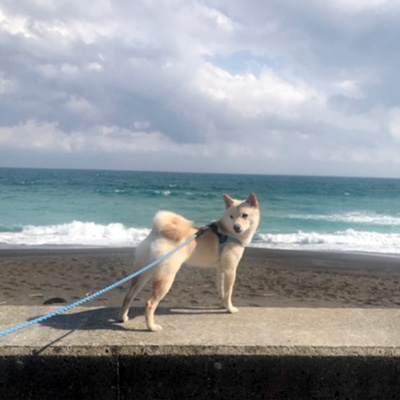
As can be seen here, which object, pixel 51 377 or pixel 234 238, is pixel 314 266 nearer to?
pixel 234 238

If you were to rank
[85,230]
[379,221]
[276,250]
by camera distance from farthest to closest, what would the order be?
1. [379,221]
2. [85,230]
3. [276,250]

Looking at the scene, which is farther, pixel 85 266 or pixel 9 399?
pixel 85 266

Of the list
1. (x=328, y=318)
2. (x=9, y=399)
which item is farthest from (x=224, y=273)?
(x=9, y=399)

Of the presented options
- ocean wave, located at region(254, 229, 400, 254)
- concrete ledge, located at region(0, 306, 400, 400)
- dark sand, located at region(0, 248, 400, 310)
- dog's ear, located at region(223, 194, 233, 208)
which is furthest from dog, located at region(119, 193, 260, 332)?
ocean wave, located at region(254, 229, 400, 254)

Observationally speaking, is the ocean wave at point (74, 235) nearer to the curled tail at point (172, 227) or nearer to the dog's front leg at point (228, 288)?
the dog's front leg at point (228, 288)

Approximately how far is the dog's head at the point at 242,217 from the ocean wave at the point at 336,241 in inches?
470

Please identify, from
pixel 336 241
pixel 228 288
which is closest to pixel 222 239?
pixel 228 288

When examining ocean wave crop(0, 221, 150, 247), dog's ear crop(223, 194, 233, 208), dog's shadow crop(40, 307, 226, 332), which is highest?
dog's ear crop(223, 194, 233, 208)

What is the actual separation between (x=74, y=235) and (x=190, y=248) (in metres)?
15.0

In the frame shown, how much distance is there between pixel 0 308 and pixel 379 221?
2514cm

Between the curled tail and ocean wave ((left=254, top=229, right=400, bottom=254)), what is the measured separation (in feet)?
40.1

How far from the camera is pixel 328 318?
3518 millimetres

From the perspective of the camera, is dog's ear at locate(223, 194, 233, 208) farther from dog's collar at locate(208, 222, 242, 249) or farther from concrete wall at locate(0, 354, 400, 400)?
concrete wall at locate(0, 354, 400, 400)

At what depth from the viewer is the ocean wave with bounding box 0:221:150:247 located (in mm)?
15430
